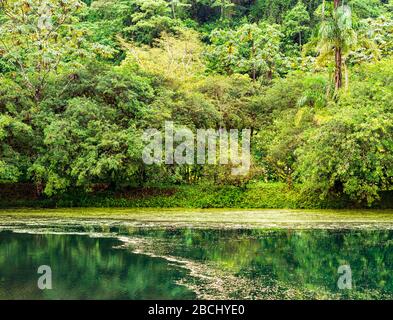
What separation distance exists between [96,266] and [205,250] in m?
3.02

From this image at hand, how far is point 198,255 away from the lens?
1391 centimetres

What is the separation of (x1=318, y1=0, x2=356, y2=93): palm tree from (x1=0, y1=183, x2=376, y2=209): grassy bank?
18.3 feet

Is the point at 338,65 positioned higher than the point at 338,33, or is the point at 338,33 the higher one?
the point at 338,33

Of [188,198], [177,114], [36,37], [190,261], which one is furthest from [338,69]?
[190,261]

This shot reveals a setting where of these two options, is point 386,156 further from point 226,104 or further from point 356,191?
point 226,104

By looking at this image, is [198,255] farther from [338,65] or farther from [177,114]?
[177,114]

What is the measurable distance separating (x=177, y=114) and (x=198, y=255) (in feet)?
44.4

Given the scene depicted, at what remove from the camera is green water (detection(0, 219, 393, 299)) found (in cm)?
1012

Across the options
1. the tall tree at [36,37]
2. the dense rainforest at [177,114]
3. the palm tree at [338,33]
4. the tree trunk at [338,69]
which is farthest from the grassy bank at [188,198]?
the palm tree at [338,33]

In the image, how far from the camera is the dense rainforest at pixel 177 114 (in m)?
22.7

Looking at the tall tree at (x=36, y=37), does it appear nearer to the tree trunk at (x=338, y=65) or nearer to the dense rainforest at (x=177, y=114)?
the dense rainforest at (x=177, y=114)

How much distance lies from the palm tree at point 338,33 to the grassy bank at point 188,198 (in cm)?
559

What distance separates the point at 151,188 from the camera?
26.5 m
